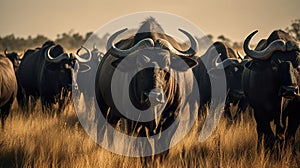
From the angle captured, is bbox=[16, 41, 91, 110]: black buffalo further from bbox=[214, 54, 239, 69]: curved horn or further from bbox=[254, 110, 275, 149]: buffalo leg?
bbox=[254, 110, 275, 149]: buffalo leg

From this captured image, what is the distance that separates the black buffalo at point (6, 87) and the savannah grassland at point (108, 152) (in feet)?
2.84

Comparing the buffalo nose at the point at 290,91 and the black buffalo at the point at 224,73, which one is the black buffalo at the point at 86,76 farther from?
the buffalo nose at the point at 290,91

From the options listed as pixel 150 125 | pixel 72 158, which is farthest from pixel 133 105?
pixel 72 158

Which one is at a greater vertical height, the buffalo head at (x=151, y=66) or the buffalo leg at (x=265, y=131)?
the buffalo head at (x=151, y=66)

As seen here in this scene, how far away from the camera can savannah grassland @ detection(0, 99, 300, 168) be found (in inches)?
177

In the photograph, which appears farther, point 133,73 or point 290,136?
point 290,136

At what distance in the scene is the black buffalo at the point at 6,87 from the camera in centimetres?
753

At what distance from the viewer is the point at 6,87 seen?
25.3ft

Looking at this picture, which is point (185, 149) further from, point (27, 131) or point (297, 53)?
point (27, 131)

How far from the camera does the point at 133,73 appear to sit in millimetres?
4934

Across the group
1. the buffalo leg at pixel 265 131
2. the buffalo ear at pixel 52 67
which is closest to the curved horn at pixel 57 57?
the buffalo ear at pixel 52 67

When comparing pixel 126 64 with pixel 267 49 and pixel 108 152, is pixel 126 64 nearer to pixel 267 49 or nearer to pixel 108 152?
pixel 108 152

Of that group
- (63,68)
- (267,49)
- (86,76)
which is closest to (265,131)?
(267,49)

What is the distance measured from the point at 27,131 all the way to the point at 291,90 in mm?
4453
